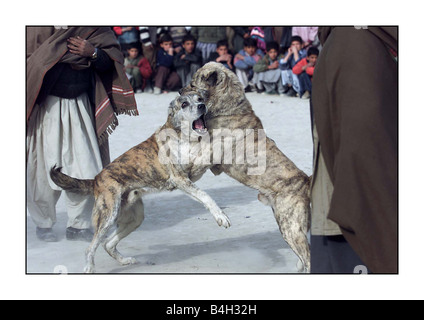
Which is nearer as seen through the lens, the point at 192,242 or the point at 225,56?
the point at 192,242

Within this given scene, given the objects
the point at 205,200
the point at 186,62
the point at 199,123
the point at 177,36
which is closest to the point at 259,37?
the point at 177,36

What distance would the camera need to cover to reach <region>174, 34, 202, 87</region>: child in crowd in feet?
34.9

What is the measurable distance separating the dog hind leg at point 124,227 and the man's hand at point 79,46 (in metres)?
1.22

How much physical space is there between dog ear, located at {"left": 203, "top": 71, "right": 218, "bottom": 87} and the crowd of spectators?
528 cm

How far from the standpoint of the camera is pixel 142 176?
5457 millimetres

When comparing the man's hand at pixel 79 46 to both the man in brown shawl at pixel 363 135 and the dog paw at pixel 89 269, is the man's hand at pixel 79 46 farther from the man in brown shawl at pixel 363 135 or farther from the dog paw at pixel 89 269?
the man in brown shawl at pixel 363 135

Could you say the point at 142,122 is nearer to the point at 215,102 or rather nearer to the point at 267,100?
the point at 267,100

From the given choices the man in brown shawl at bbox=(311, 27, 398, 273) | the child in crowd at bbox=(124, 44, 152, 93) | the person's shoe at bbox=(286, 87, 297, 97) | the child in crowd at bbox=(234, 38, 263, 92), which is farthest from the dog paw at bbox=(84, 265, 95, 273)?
the person's shoe at bbox=(286, 87, 297, 97)

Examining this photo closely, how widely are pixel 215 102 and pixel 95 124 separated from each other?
1190mm

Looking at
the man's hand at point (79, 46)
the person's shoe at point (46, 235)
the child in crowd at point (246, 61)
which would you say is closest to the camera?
the man's hand at point (79, 46)

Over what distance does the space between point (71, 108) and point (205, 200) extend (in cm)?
149

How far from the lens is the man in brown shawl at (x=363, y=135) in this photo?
356 cm

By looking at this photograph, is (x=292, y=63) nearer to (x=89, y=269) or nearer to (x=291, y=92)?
(x=291, y=92)

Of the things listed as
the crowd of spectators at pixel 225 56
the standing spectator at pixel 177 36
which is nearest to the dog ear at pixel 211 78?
the crowd of spectators at pixel 225 56
